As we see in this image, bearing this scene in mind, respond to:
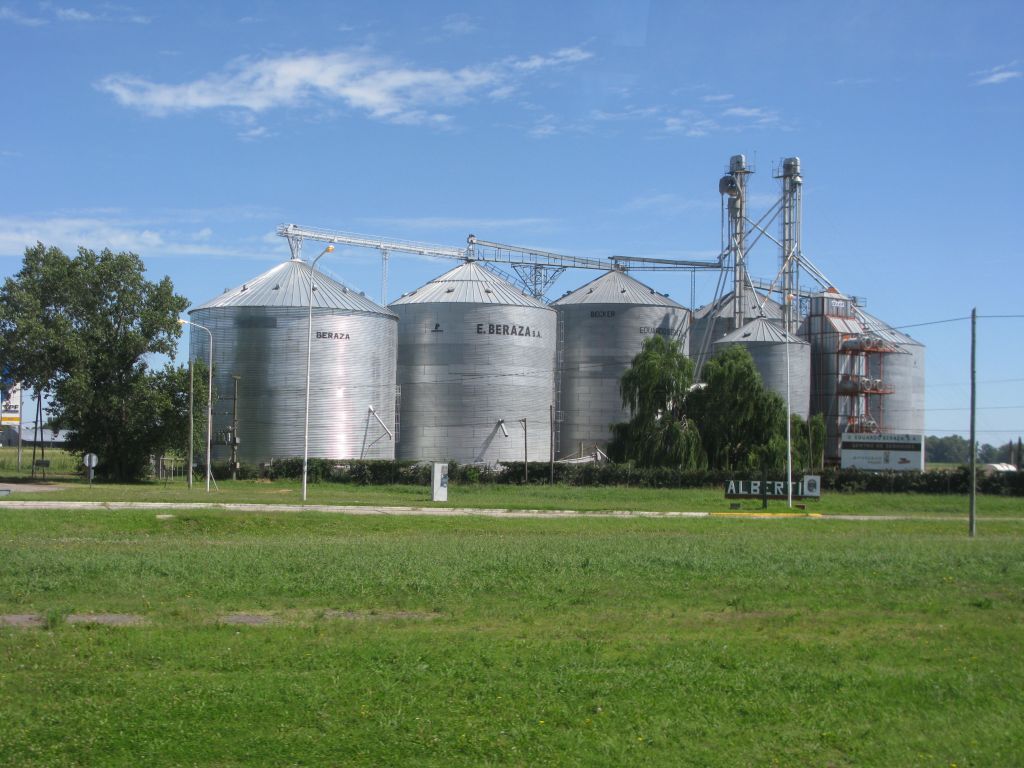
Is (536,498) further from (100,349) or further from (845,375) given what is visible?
(845,375)

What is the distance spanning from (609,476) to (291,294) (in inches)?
1099

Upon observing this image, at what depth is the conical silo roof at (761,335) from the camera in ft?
301

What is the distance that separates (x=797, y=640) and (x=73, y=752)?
354 inches

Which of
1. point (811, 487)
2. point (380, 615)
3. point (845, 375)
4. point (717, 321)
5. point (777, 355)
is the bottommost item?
point (811, 487)

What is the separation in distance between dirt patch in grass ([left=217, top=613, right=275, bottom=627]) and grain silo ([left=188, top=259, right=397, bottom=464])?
64.3m

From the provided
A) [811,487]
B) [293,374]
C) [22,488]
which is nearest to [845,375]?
[811,487]

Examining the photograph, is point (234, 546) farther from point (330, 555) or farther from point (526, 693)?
point (526, 693)

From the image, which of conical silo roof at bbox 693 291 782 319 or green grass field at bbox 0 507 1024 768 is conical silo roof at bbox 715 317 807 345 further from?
green grass field at bbox 0 507 1024 768

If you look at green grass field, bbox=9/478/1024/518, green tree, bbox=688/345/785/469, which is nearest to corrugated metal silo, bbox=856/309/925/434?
green tree, bbox=688/345/785/469

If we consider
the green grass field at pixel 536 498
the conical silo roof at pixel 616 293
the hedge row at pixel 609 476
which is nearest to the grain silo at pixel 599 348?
the conical silo roof at pixel 616 293

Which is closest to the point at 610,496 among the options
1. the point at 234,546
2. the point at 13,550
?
the point at 234,546

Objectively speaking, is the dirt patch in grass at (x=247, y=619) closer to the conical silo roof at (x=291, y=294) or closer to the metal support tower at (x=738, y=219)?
the conical silo roof at (x=291, y=294)

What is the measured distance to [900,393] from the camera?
99688 millimetres

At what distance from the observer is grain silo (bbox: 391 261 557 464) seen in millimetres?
85375
